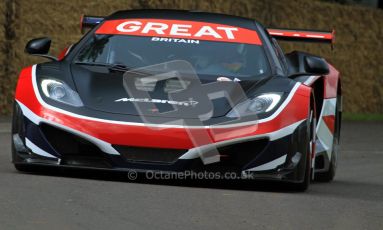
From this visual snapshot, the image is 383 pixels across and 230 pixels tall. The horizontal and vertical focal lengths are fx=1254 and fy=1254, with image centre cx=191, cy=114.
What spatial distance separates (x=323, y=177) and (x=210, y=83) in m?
2.51

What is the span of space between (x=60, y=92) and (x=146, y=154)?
0.81 meters

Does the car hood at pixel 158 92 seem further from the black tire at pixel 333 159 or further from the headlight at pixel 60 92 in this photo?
the black tire at pixel 333 159

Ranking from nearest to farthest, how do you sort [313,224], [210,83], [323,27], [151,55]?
[313,224], [210,83], [151,55], [323,27]

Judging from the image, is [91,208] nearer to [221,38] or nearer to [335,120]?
[221,38]

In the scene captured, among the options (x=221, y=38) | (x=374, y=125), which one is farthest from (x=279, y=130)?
(x=374, y=125)

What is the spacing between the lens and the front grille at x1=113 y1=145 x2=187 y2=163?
27.6 feet

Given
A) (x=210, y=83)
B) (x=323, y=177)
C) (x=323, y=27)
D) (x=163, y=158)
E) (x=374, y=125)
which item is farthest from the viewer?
(x=323, y=27)

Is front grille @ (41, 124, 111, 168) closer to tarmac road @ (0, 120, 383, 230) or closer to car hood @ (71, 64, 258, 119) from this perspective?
tarmac road @ (0, 120, 383, 230)

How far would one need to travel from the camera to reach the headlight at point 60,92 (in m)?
8.64

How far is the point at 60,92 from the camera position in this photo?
28.7 ft

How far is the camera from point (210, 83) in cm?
896


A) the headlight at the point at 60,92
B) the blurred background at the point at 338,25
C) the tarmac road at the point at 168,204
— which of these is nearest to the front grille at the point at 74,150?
the tarmac road at the point at 168,204

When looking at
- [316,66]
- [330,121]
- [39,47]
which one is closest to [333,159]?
[330,121]

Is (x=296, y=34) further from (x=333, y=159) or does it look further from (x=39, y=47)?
(x=39, y=47)
